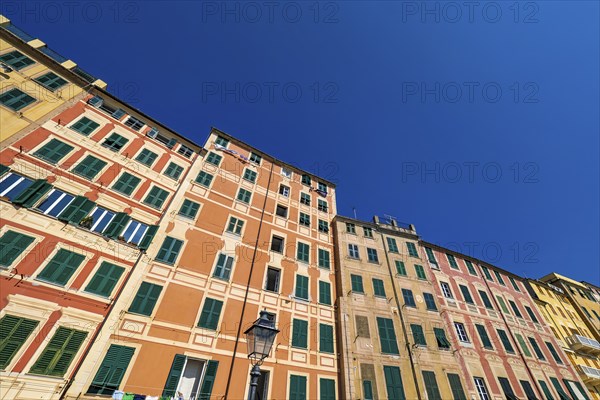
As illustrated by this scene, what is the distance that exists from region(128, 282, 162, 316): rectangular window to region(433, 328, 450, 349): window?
19.2 m

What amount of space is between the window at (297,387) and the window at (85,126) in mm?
19080

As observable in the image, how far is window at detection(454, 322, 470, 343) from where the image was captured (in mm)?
22117

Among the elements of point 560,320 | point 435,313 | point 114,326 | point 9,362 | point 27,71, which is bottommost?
point 9,362

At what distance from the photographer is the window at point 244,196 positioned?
22.3m

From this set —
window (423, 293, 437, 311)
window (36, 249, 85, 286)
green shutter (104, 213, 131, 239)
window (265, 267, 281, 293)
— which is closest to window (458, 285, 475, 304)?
window (423, 293, 437, 311)

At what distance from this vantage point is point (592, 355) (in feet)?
98.2

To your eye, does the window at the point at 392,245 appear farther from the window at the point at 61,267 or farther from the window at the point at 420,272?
the window at the point at 61,267

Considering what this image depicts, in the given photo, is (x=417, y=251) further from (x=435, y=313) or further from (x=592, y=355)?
(x=592, y=355)

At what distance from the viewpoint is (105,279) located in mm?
13836

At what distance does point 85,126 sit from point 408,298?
25.7 m

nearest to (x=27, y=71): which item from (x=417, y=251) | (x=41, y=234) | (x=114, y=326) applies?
(x=41, y=234)

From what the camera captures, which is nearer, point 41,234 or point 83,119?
point 41,234

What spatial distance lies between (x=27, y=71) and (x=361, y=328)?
26.7m

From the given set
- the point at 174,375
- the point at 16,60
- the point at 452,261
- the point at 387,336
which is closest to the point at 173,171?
the point at 16,60
